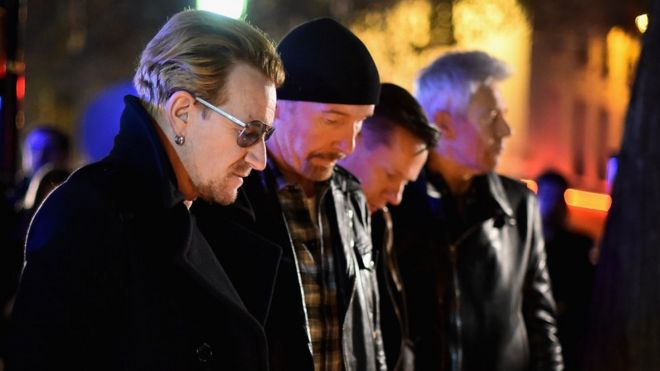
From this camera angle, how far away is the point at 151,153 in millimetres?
2426

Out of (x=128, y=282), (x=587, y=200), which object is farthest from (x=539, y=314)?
(x=587, y=200)

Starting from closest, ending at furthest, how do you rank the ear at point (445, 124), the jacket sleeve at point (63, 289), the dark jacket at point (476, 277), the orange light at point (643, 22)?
the jacket sleeve at point (63, 289), the dark jacket at point (476, 277), the orange light at point (643, 22), the ear at point (445, 124)

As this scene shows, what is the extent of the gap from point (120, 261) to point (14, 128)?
5.11 metres

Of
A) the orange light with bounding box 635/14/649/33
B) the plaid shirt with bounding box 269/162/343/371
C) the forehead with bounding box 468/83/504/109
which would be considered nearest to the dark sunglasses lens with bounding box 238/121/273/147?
the plaid shirt with bounding box 269/162/343/371

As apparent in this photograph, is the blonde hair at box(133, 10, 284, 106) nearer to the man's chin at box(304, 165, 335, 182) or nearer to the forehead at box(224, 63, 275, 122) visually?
the forehead at box(224, 63, 275, 122)

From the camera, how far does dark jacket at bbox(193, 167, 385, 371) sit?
2984 mm

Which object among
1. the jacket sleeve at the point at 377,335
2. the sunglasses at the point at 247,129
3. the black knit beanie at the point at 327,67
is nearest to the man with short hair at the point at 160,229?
the sunglasses at the point at 247,129

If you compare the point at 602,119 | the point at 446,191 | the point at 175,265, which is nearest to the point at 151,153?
the point at 175,265

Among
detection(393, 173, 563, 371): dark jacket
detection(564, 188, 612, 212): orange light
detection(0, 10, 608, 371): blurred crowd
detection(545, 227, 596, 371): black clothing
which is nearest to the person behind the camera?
detection(0, 10, 608, 371): blurred crowd

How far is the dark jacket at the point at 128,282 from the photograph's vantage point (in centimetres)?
215

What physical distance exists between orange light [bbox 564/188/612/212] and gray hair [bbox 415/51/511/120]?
20.4 m

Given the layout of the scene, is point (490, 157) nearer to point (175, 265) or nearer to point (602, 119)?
point (175, 265)

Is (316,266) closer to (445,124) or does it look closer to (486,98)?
(445,124)

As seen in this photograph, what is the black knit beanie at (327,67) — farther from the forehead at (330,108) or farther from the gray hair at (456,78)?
the gray hair at (456,78)
